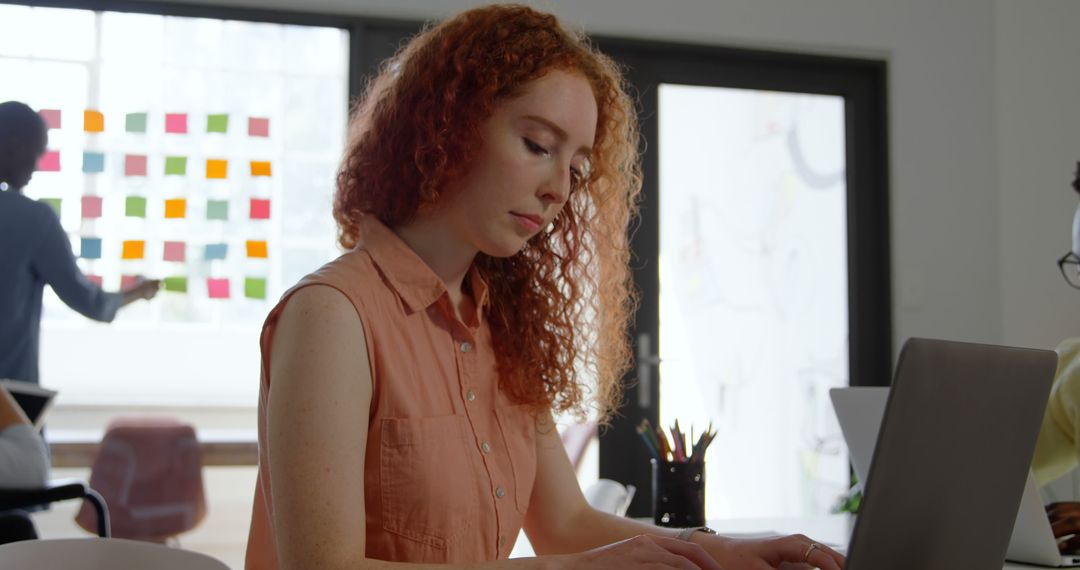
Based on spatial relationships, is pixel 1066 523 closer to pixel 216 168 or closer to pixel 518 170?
pixel 518 170

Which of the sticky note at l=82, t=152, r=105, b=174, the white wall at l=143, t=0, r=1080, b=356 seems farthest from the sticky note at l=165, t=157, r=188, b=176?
the white wall at l=143, t=0, r=1080, b=356

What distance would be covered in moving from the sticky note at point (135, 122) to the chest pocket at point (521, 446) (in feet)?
8.57

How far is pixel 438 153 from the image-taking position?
105 cm

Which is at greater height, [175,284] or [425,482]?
[175,284]

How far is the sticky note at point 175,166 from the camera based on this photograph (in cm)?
339

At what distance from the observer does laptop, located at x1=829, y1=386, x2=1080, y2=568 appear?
1.25 meters

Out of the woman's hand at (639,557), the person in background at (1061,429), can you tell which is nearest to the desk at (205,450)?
the person in background at (1061,429)

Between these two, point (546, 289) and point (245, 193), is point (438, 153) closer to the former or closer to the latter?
point (546, 289)

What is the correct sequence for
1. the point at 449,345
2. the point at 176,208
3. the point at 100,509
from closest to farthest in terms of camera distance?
the point at 449,345 → the point at 100,509 → the point at 176,208

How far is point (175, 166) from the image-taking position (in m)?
3.40

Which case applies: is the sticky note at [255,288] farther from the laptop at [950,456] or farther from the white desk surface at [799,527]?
the laptop at [950,456]

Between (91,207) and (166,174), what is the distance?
11.3 inches

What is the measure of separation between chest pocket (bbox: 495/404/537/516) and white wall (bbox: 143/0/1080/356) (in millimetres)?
2570

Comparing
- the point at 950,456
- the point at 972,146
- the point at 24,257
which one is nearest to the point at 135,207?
the point at 24,257
